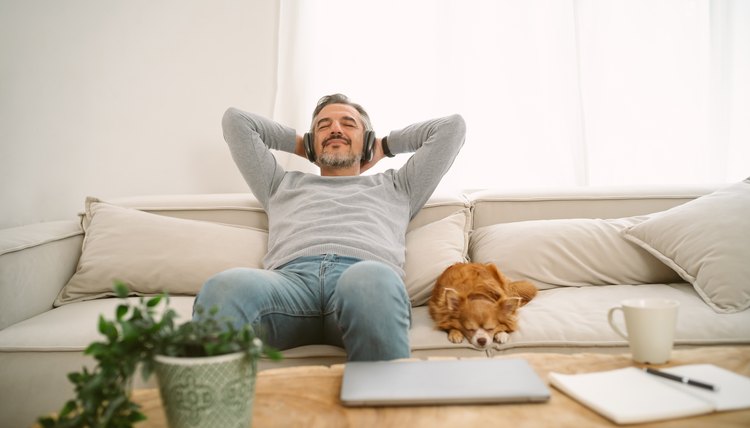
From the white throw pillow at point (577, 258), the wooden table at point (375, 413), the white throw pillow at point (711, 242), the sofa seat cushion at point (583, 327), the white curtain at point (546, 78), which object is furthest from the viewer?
the white curtain at point (546, 78)

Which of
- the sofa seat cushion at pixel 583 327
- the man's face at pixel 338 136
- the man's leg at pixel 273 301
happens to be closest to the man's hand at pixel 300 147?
the man's face at pixel 338 136

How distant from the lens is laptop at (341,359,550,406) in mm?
792

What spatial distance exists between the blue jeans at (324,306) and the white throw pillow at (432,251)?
0.38 m

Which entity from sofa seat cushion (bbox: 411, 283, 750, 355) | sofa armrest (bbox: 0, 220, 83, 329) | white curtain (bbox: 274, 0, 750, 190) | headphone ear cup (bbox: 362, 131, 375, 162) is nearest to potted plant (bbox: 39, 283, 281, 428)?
sofa seat cushion (bbox: 411, 283, 750, 355)

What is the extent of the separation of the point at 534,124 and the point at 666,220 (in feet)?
3.22

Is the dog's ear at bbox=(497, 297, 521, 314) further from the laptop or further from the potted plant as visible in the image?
the potted plant

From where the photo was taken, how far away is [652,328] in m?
0.92

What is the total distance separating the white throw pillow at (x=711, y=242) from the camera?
1.56m

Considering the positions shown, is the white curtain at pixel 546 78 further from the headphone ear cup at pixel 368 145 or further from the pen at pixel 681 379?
the pen at pixel 681 379

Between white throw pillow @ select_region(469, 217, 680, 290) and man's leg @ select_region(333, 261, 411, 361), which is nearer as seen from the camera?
man's leg @ select_region(333, 261, 411, 361)

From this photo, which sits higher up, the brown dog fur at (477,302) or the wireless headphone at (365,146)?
the wireless headphone at (365,146)

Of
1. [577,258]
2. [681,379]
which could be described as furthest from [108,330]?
[577,258]

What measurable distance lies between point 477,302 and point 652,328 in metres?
0.72

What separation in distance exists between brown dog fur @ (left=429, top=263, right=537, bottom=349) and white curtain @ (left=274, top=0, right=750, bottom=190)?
957mm
